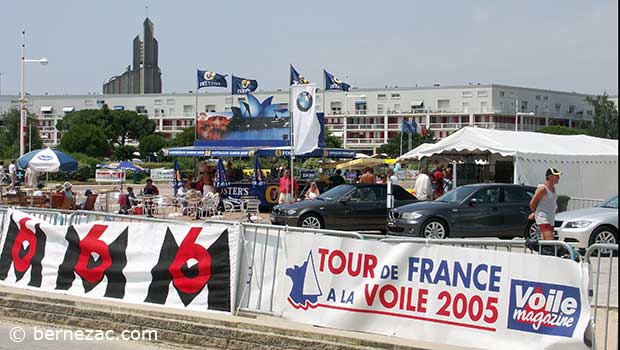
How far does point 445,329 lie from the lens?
7750 millimetres

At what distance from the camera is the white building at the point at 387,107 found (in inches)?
4237

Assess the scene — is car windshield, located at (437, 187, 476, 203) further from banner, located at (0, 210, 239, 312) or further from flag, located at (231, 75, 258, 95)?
flag, located at (231, 75, 258, 95)

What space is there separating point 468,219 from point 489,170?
8672 millimetres

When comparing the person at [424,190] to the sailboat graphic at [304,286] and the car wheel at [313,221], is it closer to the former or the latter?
the car wheel at [313,221]


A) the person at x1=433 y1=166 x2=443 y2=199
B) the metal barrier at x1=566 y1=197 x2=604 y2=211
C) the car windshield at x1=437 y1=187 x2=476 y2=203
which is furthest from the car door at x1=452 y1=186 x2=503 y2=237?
the person at x1=433 y1=166 x2=443 y2=199

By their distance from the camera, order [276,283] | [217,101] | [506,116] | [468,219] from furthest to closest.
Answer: [217,101] → [506,116] → [468,219] → [276,283]

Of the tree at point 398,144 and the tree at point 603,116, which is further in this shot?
the tree at point 398,144

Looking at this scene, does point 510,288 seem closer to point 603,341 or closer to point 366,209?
point 603,341

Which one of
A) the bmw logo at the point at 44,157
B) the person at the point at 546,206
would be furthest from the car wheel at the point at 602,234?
the bmw logo at the point at 44,157

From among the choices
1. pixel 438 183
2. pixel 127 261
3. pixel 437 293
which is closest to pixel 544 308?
pixel 437 293

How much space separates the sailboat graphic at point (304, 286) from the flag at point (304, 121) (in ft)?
47.6

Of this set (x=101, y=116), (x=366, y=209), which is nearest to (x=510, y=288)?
(x=366, y=209)

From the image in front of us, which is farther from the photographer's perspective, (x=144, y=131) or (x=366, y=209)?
(x=144, y=131)

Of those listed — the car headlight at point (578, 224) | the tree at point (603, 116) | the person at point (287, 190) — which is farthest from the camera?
the tree at point (603, 116)
